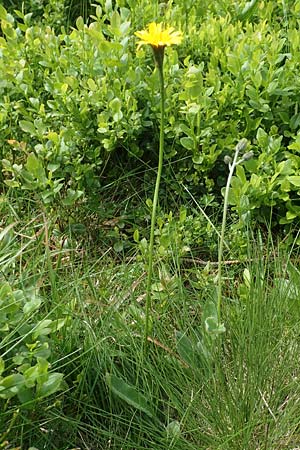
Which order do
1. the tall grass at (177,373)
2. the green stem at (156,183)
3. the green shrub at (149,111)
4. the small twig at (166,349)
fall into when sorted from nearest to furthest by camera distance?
the green stem at (156,183), the tall grass at (177,373), the small twig at (166,349), the green shrub at (149,111)

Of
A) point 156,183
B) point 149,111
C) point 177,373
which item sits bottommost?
point 177,373

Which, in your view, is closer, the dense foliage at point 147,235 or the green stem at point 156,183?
the green stem at point 156,183

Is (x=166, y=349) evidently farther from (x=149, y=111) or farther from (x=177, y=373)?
(x=149, y=111)

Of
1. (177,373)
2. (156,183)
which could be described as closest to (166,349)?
(177,373)

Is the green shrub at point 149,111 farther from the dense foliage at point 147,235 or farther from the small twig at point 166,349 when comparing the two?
the small twig at point 166,349

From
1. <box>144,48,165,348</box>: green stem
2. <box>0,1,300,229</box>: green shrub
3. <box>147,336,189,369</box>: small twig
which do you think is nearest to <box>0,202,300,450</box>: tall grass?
<box>147,336,189,369</box>: small twig

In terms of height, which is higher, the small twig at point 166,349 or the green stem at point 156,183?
the green stem at point 156,183

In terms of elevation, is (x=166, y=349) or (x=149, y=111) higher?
(x=149, y=111)

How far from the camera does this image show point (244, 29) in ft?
10.2

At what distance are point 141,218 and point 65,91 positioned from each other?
53cm

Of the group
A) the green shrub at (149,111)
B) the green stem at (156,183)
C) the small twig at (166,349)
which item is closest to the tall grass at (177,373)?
the small twig at (166,349)

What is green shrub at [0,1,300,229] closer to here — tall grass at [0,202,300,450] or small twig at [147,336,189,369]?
tall grass at [0,202,300,450]

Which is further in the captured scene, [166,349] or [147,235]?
[147,235]

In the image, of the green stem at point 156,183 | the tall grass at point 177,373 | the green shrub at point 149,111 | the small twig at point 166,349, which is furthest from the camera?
the green shrub at point 149,111
